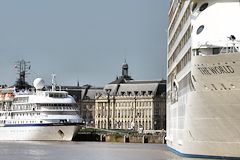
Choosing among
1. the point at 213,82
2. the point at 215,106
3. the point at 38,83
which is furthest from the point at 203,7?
the point at 38,83

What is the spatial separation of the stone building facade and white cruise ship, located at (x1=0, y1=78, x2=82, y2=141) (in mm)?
81258

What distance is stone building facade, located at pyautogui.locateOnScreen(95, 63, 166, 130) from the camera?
184m

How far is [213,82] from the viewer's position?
33594mm

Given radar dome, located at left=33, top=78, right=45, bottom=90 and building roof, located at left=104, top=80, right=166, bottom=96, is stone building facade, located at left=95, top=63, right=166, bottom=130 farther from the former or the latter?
radar dome, located at left=33, top=78, right=45, bottom=90

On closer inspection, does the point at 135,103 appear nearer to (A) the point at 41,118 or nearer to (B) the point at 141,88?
(B) the point at 141,88

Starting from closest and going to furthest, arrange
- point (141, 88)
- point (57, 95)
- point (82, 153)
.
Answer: point (82, 153)
point (57, 95)
point (141, 88)

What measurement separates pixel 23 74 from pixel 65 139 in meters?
34.7

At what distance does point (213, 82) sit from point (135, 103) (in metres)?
154

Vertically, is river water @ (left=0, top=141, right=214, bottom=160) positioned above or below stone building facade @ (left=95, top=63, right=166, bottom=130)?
below

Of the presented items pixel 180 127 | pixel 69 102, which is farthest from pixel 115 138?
pixel 180 127

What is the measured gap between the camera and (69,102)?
9938cm

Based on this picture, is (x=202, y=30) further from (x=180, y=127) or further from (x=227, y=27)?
(x=180, y=127)

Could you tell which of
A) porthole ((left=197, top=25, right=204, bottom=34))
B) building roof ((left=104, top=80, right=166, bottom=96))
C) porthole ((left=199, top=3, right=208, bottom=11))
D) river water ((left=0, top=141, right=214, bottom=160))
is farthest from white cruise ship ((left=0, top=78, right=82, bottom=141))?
building roof ((left=104, top=80, right=166, bottom=96))

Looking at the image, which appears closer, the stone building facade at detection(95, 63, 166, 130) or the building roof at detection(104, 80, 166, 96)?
the building roof at detection(104, 80, 166, 96)
